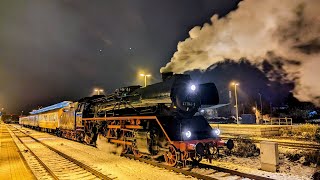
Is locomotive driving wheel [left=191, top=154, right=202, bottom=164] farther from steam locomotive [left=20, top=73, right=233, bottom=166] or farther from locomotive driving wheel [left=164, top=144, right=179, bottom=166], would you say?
locomotive driving wheel [left=164, top=144, right=179, bottom=166]

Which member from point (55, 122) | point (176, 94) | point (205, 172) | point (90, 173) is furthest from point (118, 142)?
point (55, 122)

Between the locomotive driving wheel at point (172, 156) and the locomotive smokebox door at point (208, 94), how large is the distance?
8.62 feet

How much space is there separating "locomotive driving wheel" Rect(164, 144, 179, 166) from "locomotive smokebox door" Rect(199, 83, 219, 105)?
8.62 ft

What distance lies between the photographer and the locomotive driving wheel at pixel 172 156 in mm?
8703

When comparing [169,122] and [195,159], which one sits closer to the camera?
[195,159]

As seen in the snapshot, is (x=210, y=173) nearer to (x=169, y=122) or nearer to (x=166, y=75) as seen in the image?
(x=169, y=122)

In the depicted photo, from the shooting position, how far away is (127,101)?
1213 centimetres

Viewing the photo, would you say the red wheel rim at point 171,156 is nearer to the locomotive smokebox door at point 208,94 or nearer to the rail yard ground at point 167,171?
the rail yard ground at point 167,171

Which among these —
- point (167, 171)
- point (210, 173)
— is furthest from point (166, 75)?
point (210, 173)

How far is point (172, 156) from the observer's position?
895 centimetres

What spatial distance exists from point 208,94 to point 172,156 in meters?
3.15

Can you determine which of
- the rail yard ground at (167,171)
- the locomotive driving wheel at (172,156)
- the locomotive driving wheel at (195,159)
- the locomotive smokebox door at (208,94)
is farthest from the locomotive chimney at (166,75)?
the rail yard ground at (167,171)

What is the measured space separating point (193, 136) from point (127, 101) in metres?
4.30

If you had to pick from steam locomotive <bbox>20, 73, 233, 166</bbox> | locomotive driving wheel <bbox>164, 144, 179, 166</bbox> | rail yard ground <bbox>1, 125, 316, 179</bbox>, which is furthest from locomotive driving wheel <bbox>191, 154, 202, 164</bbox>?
rail yard ground <bbox>1, 125, 316, 179</bbox>
